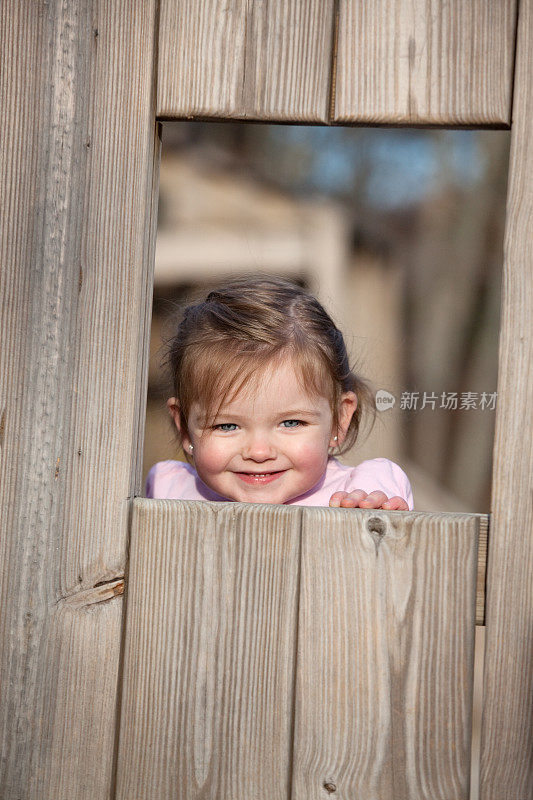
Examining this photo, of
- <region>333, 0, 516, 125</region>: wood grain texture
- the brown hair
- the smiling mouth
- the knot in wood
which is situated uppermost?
<region>333, 0, 516, 125</region>: wood grain texture

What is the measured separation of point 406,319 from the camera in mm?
2201

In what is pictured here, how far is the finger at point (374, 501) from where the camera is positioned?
1718mm

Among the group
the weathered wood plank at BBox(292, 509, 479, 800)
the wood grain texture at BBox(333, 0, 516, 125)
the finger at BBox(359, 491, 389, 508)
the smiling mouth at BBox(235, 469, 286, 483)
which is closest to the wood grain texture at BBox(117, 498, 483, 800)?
the weathered wood plank at BBox(292, 509, 479, 800)

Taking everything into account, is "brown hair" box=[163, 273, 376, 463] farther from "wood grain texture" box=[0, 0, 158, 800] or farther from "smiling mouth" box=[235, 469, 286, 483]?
"wood grain texture" box=[0, 0, 158, 800]

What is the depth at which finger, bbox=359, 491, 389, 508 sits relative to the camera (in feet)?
5.64

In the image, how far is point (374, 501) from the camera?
1.74 m

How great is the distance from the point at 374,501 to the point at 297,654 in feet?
1.30

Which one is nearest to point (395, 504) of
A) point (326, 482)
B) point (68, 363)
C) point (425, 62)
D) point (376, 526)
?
point (376, 526)

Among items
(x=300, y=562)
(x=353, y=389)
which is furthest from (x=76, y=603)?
(x=353, y=389)

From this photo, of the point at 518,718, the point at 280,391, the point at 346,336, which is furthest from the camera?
the point at 346,336

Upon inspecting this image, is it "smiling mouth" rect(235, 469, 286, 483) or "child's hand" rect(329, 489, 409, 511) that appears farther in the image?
"smiling mouth" rect(235, 469, 286, 483)

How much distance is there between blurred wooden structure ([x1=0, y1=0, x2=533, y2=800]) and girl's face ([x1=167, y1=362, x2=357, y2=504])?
0.43m

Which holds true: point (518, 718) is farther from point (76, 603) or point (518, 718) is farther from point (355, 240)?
point (355, 240)

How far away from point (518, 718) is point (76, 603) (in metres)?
0.74
